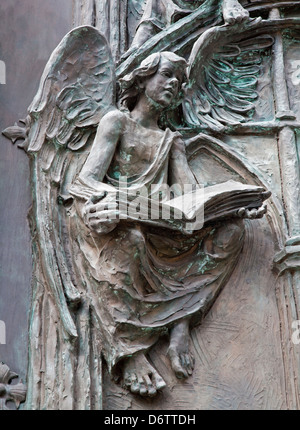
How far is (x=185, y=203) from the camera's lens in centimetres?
403

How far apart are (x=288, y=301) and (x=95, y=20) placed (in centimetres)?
194

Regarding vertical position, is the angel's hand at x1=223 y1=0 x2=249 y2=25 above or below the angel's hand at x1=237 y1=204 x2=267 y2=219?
above

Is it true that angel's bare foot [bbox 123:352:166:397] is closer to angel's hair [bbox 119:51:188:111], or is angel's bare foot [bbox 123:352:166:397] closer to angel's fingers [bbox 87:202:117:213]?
angel's fingers [bbox 87:202:117:213]

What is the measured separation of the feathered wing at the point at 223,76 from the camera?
4.55 m

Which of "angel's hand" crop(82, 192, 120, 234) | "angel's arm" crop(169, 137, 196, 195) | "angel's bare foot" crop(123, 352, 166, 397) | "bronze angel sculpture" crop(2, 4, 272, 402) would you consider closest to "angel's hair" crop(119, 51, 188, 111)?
"bronze angel sculpture" crop(2, 4, 272, 402)

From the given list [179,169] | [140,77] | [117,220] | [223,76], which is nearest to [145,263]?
[117,220]

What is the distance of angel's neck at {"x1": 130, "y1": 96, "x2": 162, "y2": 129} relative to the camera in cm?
433

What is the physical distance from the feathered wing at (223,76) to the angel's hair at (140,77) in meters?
0.15

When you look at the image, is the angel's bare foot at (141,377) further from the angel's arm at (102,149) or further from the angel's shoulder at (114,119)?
the angel's shoulder at (114,119)

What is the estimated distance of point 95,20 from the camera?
4859 mm

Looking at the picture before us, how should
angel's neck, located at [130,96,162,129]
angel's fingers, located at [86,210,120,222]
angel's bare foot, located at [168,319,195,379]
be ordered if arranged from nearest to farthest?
1. angel's fingers, located at [86,210,120,222]
2. angel's bare foot, located at [168,319,195,379]
3. angel's neck, located at [130,96,162,129]

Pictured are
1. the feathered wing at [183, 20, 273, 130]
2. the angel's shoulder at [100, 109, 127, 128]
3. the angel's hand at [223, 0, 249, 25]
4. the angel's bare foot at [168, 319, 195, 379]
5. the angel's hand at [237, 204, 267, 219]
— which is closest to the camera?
the angel's bare foot at [168, 319, 195, 379]

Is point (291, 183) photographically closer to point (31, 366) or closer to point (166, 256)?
point (166, 256)

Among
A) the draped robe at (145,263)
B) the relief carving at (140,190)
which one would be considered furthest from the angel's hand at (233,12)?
the draped robe at (145,263)
